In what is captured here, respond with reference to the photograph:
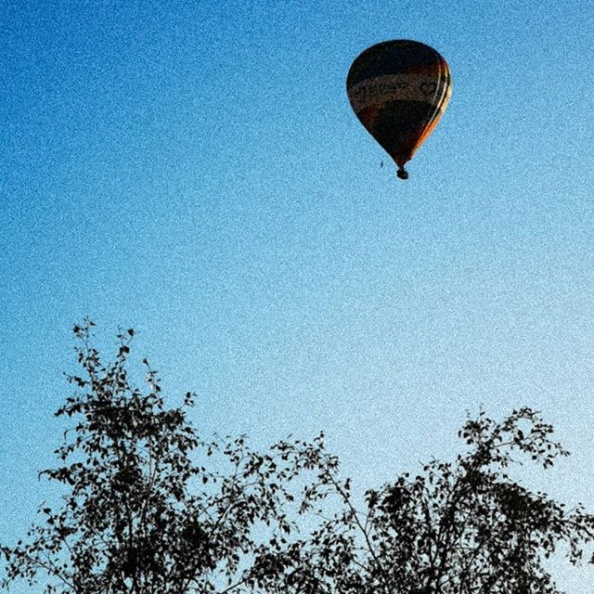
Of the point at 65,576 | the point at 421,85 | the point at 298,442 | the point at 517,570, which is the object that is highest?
the point at 421,85

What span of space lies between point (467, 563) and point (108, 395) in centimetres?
906

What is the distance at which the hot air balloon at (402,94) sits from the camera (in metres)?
43.4

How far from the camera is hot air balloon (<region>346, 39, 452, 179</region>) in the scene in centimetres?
4338

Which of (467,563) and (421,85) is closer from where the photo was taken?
(467,563)

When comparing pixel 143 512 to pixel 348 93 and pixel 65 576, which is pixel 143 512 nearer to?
pixel 65 576

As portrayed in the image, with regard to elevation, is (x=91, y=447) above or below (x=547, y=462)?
above

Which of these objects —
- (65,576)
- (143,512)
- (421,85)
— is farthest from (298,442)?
(421,85)

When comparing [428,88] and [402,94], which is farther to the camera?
[428,88]

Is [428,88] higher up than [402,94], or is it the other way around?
[428,88]

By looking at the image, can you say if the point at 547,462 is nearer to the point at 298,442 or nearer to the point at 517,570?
the point at 517,570

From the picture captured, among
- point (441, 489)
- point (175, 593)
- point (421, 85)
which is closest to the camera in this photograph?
point (175, 593)

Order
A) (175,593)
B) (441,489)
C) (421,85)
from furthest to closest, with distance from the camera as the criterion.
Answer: (421,85)
(441,489)
(175,593)

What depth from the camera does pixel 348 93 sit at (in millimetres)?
45312

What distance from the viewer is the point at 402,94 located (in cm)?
4331
